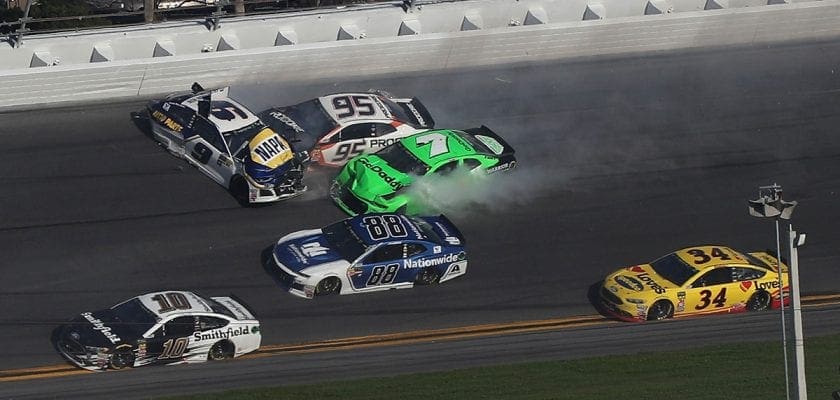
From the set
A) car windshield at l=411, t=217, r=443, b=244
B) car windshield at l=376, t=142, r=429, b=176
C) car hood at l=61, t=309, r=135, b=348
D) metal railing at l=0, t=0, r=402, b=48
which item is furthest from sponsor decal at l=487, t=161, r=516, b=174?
car hood at l=61, t=309, r=135, b=348

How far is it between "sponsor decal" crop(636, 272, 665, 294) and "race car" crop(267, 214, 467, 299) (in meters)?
3.15

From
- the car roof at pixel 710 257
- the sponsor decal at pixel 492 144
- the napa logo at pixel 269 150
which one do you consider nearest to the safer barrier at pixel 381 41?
the napa logo at pixel 269 150

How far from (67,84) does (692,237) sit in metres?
14.0

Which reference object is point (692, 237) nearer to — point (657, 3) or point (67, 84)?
point (657, 3)

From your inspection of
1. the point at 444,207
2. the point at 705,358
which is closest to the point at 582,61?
the point at 444,207

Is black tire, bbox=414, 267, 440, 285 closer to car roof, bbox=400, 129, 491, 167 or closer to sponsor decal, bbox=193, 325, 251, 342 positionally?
car roof, bbox=400, 129, 491, 167

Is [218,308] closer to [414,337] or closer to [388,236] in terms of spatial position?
Answer: [414,337]

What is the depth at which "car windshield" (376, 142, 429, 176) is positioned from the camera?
85.8ft

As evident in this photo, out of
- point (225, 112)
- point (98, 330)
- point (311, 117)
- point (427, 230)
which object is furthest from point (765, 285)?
point (98, 330)

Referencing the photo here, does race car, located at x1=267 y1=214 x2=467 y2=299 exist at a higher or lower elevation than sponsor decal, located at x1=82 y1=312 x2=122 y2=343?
higher

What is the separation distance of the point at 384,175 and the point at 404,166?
0.49 metres

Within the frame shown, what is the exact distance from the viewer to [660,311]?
906 inches

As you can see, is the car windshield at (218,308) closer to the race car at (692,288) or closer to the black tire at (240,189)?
the black tire at (240,189)

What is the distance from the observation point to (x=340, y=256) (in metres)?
23.4
